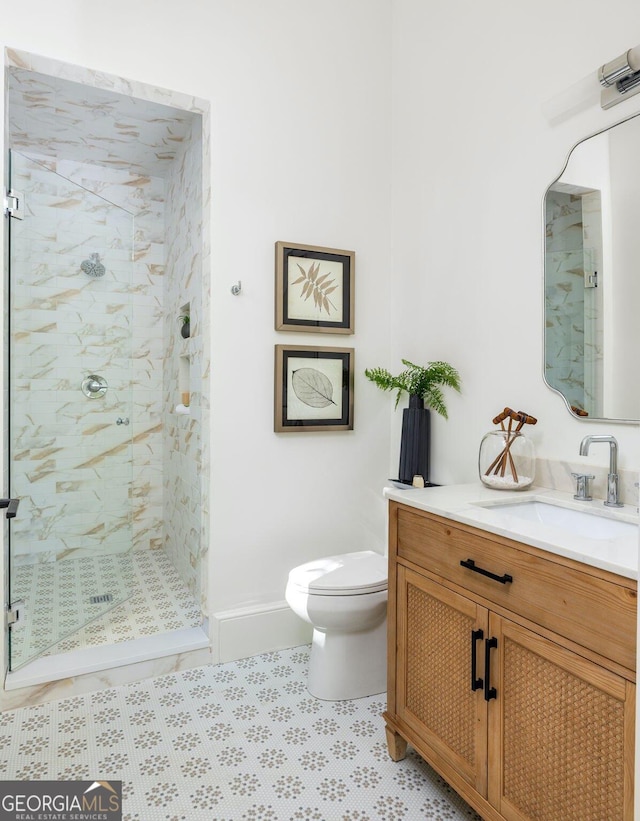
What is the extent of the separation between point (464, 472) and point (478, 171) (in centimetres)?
120

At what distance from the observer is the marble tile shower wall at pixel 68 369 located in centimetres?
203

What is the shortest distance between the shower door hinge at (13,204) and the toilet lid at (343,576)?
5.57 feet

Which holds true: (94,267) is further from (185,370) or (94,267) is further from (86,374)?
(185,370)

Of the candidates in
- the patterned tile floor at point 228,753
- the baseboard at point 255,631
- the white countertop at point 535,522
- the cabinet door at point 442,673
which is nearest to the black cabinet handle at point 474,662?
the cabinet door at point 442,673

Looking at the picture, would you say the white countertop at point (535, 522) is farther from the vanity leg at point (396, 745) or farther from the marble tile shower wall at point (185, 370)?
the marble tile shower wall at point (185, 370)

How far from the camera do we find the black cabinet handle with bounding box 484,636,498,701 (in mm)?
1222

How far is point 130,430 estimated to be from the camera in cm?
256

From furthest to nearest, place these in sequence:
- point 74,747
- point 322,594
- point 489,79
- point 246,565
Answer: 1. point 246,565
2. point 489,79
3. point 322,594
4. point 74,747

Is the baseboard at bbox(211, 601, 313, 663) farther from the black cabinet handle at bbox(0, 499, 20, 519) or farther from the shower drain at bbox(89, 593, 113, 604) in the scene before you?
the black cabinet handle at bbox(0, 499, 20, 519)

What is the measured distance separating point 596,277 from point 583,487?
0.64 m

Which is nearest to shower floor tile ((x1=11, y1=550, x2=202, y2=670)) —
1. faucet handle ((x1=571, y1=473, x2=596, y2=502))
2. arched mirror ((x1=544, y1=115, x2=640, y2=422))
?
faucet handle ((x1=571, y1=473, x2=596, y2=502))

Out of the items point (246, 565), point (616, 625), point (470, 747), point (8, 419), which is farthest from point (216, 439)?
point (616, 625)

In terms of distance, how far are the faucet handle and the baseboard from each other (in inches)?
53.5

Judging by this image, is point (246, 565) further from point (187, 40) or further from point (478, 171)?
point (187, 40)
